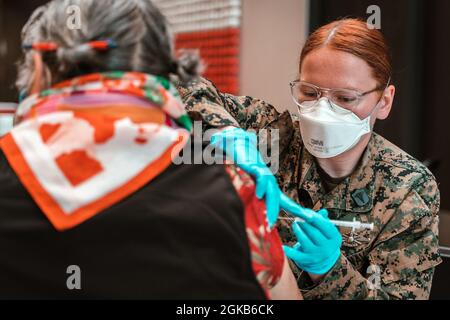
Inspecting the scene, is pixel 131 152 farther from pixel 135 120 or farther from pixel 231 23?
pixel 231 23

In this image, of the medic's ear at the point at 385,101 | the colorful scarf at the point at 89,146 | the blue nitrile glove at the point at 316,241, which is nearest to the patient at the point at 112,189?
the colorful scarf at the point at 89,146

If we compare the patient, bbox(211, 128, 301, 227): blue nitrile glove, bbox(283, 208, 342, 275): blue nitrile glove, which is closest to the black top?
the patient

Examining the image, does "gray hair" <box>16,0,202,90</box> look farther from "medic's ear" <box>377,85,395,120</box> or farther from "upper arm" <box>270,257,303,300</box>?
"medic's ear" <box>377,85,395,120</box>

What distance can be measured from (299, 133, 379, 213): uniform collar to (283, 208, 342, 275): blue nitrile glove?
29cm

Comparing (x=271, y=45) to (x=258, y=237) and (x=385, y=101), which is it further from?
(x=258, y=237)

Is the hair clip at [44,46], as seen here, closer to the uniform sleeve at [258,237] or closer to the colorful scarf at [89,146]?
the colorful scarf at [89,146]

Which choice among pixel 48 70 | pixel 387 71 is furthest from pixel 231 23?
pixel 48 70

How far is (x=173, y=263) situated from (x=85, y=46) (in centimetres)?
37

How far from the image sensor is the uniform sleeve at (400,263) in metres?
1.25

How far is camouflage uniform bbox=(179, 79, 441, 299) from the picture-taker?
50.3 inches

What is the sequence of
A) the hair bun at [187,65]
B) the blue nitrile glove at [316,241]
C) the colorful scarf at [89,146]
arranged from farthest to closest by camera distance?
the blue nitrile glove at [316,241] → the hair bun at [187,65] → the colorful scarf at [89,146]

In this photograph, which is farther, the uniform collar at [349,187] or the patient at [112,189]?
the uniform collar at [349,187]

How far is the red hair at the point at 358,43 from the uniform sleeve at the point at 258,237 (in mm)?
665

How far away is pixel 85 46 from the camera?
2.71ft
